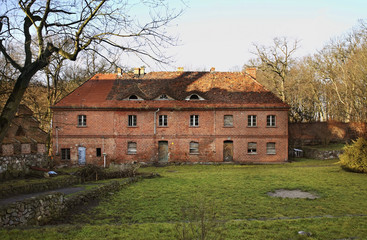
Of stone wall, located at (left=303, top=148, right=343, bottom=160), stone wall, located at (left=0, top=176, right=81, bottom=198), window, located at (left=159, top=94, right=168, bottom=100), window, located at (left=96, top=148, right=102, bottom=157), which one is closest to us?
stone wall, located at (left=0, top=176, right=81, bottom=198)

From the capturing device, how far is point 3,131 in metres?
7.48

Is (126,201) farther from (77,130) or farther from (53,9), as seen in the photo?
(77,130)

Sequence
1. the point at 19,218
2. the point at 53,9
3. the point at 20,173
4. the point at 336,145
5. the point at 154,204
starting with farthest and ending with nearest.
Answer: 1. the point at 336,145
2. the point at 20,173
3. the point at 154,204
4. the point at 19,218
5. the point at 53,9

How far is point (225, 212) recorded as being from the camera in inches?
430

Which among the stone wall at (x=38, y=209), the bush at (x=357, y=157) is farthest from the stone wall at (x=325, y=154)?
the stone wall at (x=38, y=209)

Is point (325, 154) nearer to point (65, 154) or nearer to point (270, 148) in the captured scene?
point (270, 148)

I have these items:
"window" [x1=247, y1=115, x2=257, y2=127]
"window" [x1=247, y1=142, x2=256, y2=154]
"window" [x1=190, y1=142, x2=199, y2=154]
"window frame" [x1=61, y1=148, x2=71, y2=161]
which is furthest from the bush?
"window frame" [x1=61, y1=148, x2=71, y2=161]

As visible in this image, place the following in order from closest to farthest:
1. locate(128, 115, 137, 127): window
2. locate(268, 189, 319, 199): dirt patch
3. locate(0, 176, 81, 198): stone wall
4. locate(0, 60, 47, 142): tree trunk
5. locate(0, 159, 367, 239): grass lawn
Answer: locate(0, 60, 47, 142): tree trunk, locate(0, 159, 367, 239): grass lawn, locate(268, 189, 319, 199): dirt patch, locate(0, 176, 81, 198): stone wall, locate(128, 115, 137, 127): window

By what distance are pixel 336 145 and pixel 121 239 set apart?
3401cm

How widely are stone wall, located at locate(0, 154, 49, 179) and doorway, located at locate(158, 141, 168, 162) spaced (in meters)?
10.7

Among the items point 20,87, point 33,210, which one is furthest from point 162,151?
point 20,87

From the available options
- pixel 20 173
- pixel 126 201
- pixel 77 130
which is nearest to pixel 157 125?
pixel 77 130

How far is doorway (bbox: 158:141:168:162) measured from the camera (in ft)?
103

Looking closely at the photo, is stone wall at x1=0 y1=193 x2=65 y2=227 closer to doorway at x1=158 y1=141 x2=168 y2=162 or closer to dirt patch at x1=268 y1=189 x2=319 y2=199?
dirt patch at x1=268 y1=189 x2=319 y2=199
